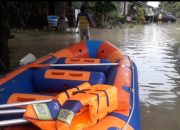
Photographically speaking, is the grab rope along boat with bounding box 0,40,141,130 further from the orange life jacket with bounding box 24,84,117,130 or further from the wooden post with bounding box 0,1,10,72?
the wooden post with bounding box 0,1,10,72

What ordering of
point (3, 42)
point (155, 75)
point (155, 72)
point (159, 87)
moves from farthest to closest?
point (155, 72) < point (155, 75) < point (3, 42) < point (159, 87)

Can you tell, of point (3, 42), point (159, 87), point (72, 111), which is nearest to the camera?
point (72, 111)

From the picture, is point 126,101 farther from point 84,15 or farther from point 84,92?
point 84,15

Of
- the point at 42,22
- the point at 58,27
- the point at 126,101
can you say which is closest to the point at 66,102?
the point at 126,101

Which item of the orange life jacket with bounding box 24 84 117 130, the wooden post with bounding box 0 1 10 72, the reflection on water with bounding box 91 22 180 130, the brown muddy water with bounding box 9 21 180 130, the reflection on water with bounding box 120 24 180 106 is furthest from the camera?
the wooden post with bounding box 0 1 10 72

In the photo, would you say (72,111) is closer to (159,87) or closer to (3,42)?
(159,87)

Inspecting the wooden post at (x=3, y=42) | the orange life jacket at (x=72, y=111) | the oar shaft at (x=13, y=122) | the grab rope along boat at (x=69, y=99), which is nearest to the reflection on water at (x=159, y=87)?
the grab rope along boat at (x=69, y=99)

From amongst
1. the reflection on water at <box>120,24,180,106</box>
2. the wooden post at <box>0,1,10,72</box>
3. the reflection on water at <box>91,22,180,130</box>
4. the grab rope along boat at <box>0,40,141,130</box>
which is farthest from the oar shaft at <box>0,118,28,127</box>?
the wooden post at <box>0,1,10,72</box>

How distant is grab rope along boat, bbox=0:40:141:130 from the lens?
2693mm

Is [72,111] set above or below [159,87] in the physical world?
above

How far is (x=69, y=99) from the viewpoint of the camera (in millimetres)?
2838

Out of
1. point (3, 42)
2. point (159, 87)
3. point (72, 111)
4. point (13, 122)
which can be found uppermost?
point (3, 42)

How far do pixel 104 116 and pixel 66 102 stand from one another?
1.48 ft

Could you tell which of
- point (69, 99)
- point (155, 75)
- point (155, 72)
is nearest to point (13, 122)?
point (69, 99)
